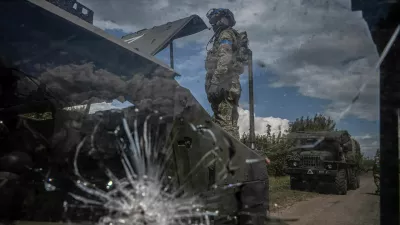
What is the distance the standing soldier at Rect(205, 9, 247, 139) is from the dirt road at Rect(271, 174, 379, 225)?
1315 mm

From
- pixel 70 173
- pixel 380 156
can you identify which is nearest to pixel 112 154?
pixel 70 173

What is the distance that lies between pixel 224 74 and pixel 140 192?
2611mm

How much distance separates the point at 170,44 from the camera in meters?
3.59

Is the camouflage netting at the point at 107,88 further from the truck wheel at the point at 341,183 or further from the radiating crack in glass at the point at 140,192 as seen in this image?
the truck wheel at the point at 341,183

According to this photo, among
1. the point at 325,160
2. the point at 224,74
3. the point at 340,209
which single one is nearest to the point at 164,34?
the point at 224,74

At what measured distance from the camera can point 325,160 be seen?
6.03m

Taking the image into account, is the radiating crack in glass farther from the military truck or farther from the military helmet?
the military helmet

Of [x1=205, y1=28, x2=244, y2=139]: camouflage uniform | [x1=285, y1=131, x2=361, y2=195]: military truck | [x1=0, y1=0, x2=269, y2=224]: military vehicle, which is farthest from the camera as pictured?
[x1=205, y1=28, x2=244, y2=139]: camouflage uniform

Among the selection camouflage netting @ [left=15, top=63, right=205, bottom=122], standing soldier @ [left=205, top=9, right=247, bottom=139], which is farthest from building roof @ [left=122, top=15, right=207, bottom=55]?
standing soldier @ [left=205, top=9, right=247, bottom=139]

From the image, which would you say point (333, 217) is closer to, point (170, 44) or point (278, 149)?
point (278, 149)

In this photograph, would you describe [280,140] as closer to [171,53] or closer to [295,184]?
[171,53]

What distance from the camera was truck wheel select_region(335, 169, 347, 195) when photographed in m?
5.84

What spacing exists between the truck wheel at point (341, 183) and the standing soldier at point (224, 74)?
196 centimetres

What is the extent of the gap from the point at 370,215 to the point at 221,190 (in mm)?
2472
